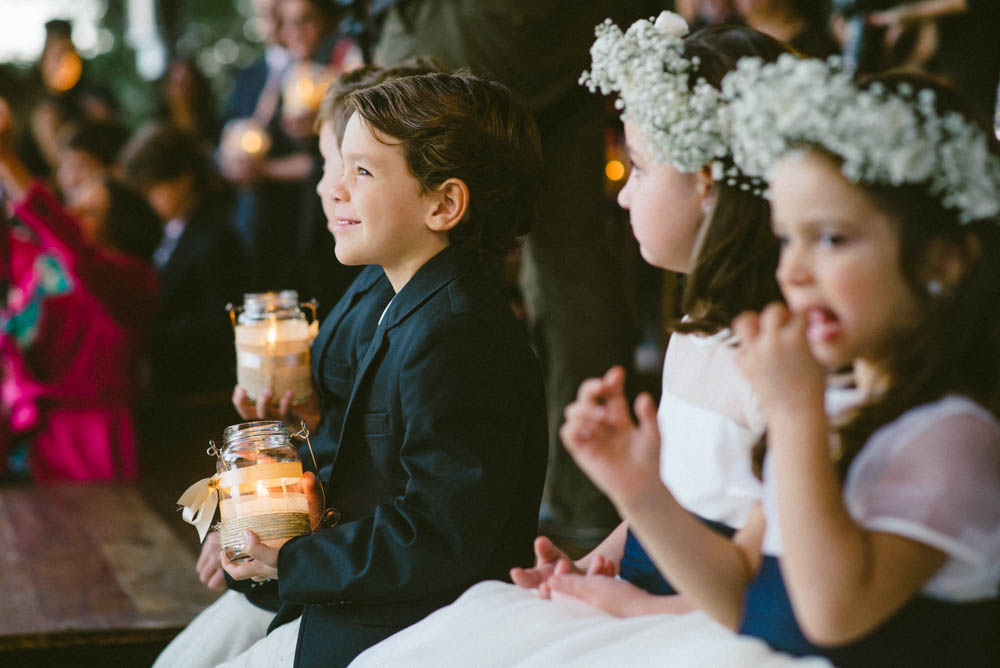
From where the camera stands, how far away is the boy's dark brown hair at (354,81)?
75.2 inches

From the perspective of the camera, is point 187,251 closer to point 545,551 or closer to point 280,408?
point 280,408

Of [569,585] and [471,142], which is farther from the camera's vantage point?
[471,142]

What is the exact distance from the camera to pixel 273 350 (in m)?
1.89

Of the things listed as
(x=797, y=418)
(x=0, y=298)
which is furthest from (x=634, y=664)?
(x=0, y=298)

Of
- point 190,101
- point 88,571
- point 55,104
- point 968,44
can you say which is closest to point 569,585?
point 88,571

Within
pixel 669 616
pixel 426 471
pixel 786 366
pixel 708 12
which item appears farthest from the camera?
pixel 708 12

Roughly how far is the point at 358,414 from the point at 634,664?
628mm

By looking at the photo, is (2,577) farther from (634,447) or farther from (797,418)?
(797,418)

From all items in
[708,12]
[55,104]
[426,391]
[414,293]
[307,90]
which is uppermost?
[708,12]

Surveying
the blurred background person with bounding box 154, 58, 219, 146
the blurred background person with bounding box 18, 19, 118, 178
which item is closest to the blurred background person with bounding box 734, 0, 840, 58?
the blurred background person with bounding box 154, 58, 219, 146

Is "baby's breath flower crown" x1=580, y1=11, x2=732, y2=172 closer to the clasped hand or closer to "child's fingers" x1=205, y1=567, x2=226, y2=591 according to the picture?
the clasped hand

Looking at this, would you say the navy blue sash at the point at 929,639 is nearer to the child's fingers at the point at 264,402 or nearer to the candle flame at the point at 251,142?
the child's fingers at the point at 264,402

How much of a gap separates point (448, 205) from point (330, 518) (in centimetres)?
51

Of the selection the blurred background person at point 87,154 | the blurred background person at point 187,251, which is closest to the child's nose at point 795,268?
the blurred background person at point 187,251
